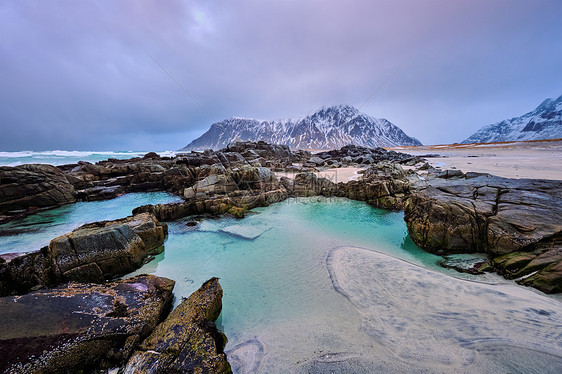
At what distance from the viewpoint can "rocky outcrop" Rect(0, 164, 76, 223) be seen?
1480 cm

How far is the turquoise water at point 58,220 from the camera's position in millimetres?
10036

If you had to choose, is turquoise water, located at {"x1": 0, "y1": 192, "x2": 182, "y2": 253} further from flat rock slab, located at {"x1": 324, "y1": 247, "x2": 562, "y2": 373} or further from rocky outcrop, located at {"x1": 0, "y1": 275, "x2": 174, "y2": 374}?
flat rock slab, located at {"x1": 324, "y1": 247, "x2": 562, "y2": 373}

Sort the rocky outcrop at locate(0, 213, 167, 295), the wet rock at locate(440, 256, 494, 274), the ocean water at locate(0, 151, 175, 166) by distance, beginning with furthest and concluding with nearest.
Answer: the ocean water at locate(0, 151, 175, 166), the wet rock at locate(440, 256, 494, 274), the rocky outcrop at locate(0, 213, 167, 295)

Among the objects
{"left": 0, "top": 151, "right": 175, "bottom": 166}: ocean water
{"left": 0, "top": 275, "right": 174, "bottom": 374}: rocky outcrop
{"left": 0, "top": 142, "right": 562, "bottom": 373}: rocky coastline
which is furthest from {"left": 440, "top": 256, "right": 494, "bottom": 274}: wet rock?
{"left": 0, "top": 151, "right": 175, "bottom": 166}: ocean water

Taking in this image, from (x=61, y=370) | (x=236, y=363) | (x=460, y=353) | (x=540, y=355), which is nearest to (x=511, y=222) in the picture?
(x=540, y=355)

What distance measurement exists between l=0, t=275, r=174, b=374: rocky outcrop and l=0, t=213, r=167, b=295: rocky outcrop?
196cm

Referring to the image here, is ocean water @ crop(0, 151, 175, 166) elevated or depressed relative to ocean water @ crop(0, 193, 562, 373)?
elevated

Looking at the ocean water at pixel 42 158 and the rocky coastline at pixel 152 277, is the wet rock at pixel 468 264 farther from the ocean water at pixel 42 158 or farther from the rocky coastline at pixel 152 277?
the ocean water at pixel 42 158

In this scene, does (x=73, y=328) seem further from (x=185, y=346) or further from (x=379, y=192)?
(x=379, y=192)

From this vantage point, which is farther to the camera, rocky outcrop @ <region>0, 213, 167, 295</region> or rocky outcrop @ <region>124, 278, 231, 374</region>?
rocky outcrop @ <region>0, 213, 167, 295</region>

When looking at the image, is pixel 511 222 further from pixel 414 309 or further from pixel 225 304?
pixel 225 304

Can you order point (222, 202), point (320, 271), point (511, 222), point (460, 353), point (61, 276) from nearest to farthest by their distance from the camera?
point (460, 353)
point (61, 276)
point (511, 222)
point (320, 271)
point (222, 202)

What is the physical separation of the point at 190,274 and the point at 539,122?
1046 ft

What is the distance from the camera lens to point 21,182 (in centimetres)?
1546
